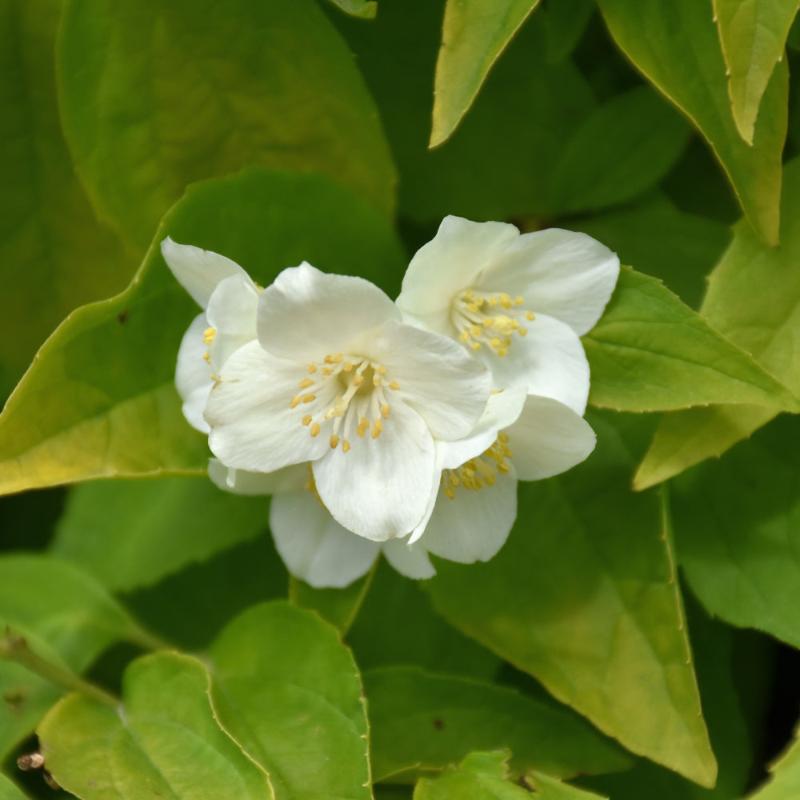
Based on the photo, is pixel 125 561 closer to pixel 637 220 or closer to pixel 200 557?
pixel 200 557

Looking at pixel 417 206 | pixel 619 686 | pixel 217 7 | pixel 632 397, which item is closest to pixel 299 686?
pixel 619 686

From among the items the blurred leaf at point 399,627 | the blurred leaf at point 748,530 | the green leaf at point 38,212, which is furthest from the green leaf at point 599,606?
the green leaf at point 38,212

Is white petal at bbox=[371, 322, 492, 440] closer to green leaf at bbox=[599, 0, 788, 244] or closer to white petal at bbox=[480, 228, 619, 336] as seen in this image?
white petal at bbox=[480, 228, 619, 336]

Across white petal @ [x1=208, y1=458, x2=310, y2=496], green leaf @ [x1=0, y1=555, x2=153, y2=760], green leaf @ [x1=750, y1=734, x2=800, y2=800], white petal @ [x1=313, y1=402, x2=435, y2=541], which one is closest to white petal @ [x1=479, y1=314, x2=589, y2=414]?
white petal @ [x1=313, y1=402, x2=435, y2=541]

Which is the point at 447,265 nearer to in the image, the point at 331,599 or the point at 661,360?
the point at 661,360

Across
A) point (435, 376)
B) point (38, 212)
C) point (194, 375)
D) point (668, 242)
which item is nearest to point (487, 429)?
point (435, 376)

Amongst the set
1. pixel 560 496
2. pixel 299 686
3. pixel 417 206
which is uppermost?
pixel 417 206
